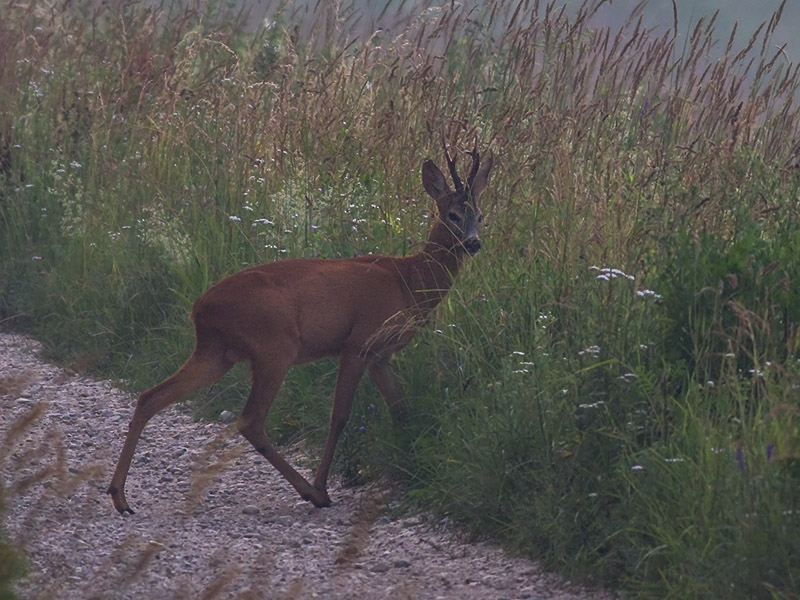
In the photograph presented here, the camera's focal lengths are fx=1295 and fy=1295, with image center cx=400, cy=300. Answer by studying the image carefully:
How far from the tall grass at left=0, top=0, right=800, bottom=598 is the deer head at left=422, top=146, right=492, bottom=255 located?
159 mm

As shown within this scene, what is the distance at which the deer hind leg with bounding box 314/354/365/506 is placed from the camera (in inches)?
215

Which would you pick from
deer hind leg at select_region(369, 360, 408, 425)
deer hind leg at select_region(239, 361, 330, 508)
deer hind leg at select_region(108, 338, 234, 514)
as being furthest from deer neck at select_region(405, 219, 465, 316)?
deer hind leg at select_region(108, 338, 234, 514)

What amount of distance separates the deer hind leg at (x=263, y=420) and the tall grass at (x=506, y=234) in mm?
285

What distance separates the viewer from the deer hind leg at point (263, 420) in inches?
212

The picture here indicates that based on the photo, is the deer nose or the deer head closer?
the deer nose

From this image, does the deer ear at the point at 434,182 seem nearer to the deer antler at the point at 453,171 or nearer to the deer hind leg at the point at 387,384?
the deer antler at the point at 453,171

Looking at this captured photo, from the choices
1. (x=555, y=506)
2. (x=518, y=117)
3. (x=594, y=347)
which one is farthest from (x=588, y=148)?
(x=555, y=506)

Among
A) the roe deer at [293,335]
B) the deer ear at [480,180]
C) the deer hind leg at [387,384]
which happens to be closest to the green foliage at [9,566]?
the roe deer at [293,335]

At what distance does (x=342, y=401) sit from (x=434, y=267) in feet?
3.05

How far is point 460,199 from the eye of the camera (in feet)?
20.1

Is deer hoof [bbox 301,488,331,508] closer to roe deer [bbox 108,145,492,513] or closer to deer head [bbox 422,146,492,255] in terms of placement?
roe deer [bbox 108,145,492,513]

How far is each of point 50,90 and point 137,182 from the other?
1.97 meters

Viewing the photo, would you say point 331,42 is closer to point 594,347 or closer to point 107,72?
point 107,72

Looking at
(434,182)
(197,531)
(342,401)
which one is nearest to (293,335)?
(342,401)
